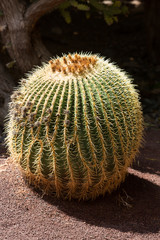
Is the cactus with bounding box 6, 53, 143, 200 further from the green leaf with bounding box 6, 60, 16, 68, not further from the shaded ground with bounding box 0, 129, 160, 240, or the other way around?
the green leaf with bounding box 6, 60, 16, 68

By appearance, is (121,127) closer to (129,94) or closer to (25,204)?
(129,94)

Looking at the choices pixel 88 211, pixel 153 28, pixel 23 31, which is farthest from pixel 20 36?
pixel 153 28

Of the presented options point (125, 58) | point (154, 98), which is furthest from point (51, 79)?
point (125, 58)

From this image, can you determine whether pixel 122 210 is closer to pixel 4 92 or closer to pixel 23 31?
pixel 4 92

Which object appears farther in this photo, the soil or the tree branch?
the tree branch

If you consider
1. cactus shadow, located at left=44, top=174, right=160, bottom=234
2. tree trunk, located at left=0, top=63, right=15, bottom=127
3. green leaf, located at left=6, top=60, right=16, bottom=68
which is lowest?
cactus shadow, located at left=44, top=174, right=160, bottom=234

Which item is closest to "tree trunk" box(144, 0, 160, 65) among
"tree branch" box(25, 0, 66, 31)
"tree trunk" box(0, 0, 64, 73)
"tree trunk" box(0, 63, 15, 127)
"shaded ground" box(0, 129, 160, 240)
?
"tree trunk" box(0, 0, 64, 73)
